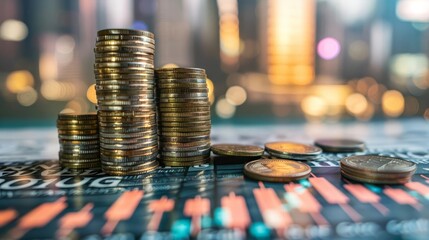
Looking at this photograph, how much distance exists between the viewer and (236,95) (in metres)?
11.8

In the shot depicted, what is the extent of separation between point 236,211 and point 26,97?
1242 cm

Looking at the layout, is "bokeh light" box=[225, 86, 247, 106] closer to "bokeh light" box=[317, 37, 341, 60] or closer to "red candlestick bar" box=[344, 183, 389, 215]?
"bokeh light" box=[317, 37, 341, 60]

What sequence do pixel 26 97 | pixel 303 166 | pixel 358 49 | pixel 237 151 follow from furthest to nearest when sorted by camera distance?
pixel 358 49 < pixel 26 97 < pixel 237 151 < pixel 303 166

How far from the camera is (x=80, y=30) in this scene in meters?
12.0

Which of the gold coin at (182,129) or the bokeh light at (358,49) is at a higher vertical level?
the bokeh light at (358,49)

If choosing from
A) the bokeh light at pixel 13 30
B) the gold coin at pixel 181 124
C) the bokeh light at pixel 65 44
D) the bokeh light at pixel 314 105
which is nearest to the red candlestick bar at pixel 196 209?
the gold coin at pixel 181 124

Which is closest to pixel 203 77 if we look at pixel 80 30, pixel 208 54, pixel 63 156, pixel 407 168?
pixel 63 156

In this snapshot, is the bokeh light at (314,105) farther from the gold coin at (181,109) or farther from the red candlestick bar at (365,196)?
the red candlestick bar at (365,196)

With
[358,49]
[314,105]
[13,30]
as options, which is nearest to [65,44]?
[13,30]

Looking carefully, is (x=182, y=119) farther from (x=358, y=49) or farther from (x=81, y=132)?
(x=358, y=49)

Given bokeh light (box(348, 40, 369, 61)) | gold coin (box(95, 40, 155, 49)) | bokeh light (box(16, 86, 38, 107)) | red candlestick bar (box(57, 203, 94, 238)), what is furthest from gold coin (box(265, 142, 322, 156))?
bokeh light (box(348, 40, 369, 61))

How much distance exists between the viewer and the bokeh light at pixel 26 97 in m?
11.2

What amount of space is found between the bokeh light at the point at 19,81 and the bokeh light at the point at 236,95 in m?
Answer: 7.79

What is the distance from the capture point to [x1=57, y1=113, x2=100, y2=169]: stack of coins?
204 centimetres
